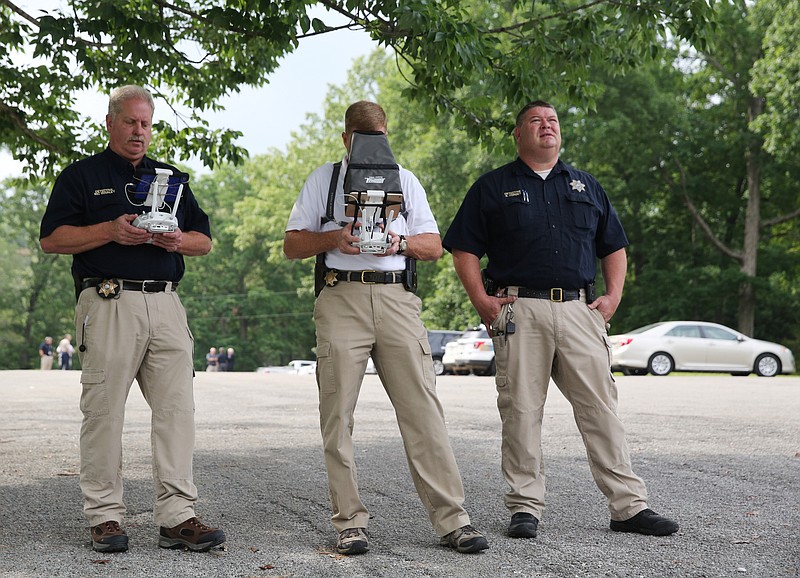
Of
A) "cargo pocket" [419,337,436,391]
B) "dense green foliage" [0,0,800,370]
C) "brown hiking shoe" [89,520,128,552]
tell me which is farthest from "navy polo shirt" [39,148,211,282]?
"dense green foliage" [0,0,800,370]

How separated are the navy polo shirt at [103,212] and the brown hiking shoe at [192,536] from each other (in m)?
1.23

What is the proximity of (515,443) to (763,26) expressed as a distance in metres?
36.4

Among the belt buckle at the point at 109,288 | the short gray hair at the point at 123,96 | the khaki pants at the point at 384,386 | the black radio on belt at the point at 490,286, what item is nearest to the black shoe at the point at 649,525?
the khaki pants at the point at 384,386

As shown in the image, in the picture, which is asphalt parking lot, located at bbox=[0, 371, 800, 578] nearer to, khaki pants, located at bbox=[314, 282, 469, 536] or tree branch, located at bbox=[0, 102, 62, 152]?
khaki pants, located at bbox=[314, 282, 469, 536]

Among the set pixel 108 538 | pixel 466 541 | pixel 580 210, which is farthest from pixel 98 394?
pixel 580 210

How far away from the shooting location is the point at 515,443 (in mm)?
5535

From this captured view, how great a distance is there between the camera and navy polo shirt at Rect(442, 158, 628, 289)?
18.4 ft

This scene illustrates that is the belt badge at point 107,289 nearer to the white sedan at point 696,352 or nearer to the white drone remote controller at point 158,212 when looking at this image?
the white drone remote controller at point 158,212

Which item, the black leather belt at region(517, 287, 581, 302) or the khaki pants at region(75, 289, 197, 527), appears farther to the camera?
the black leather belt at region(517, 287, 581, 302)

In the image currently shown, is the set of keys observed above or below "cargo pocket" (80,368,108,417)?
above

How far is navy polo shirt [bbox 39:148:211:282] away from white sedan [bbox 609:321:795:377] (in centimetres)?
2321

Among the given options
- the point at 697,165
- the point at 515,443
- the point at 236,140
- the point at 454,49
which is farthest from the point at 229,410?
the point at 697,165

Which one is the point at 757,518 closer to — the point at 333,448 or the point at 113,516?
the point at 333,448

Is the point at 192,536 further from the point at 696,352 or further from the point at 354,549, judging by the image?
the point at 696,352
